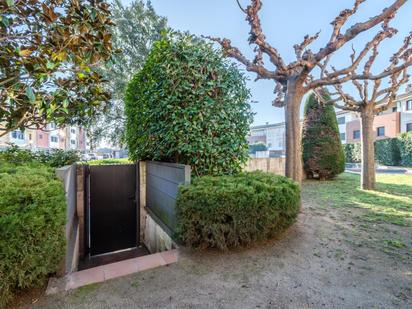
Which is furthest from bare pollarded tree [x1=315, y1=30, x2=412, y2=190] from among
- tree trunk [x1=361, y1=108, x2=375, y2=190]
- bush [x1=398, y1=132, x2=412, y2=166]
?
bush [x1=398, y1=132, x2=412, y2=166]

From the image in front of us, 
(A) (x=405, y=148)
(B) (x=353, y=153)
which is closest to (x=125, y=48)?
(B) (x=353, y=153)

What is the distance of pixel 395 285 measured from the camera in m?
1.91

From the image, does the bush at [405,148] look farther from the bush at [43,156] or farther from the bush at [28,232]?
the bush at [28,232]

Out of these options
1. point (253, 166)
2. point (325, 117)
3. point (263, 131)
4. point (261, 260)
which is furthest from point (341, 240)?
point (263, 131)

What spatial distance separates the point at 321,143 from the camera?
834 cm

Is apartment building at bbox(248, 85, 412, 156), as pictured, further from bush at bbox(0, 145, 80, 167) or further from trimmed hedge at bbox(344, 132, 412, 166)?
bush at bbox(0, 145, 80, 167)

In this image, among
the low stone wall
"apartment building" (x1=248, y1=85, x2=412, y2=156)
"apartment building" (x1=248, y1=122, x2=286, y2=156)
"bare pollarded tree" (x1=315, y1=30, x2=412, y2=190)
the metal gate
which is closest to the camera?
the metal gate

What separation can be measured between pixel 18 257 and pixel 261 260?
2.24 metres

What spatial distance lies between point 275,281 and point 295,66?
351 centimetres

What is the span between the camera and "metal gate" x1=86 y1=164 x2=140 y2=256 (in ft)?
14.1

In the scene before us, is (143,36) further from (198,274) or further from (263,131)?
(263,131)

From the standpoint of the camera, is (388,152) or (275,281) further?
(388,152)

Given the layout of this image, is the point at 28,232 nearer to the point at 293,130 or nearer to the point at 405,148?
the point at 293,130

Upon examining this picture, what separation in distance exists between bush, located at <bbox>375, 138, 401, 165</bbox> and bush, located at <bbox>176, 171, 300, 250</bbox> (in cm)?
1918
